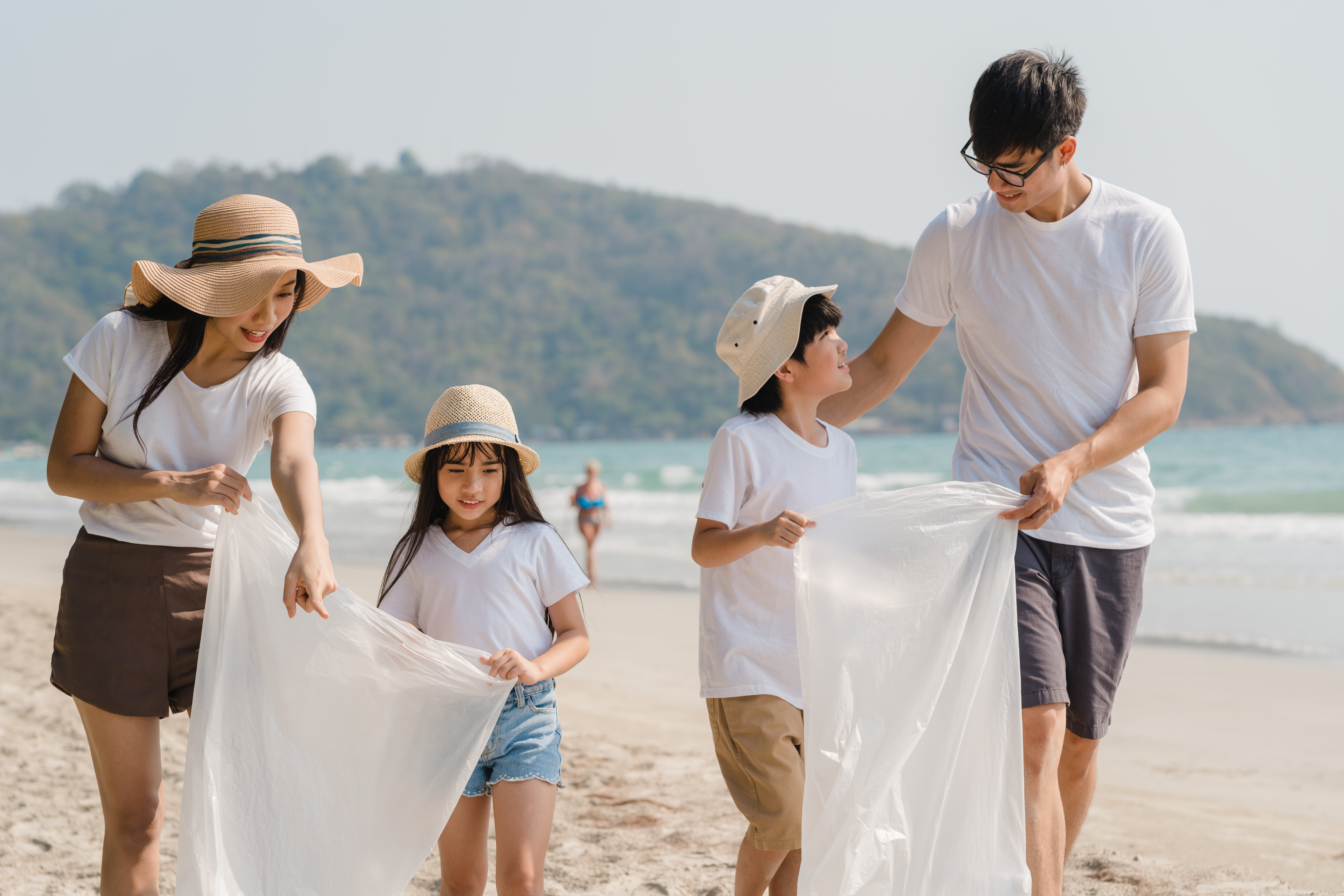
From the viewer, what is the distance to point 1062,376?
87.8 inches

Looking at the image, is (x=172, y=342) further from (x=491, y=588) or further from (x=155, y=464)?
(x=491, y=588)

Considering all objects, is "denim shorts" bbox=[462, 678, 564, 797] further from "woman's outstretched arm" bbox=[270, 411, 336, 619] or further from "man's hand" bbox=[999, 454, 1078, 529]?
"man's hand" bbox=[999, 454, 1078, 529]

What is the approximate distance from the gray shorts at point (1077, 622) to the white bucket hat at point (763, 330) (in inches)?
24.4

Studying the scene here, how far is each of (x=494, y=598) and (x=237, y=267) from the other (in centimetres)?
82

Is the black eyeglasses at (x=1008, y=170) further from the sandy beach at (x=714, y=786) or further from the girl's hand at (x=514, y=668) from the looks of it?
the sandy beach at (x=714, y=786)

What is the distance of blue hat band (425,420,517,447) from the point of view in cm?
233

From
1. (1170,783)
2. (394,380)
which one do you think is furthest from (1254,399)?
(1170,783)

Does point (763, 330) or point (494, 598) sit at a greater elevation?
point (763, 330)

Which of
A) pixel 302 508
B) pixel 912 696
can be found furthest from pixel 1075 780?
pixel 302 508

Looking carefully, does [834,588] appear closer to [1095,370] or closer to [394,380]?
[1095,370]

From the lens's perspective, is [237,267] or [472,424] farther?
[472,424]

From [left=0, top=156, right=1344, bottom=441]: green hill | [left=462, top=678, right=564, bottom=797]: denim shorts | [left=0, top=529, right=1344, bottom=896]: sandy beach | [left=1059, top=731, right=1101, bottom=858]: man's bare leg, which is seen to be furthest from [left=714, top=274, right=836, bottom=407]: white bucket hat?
[left=0, top=156, right=1344, bottom=441]: green hill

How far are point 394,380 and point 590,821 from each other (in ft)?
199

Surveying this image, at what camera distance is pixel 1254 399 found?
54.5 m
